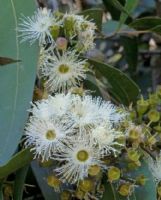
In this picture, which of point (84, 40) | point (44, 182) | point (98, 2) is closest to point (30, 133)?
Answer: point (44, 182)

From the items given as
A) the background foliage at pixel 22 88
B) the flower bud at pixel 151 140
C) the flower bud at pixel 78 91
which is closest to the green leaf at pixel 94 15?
the background foliage at pixel 22 88

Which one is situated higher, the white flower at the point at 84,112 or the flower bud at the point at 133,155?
the white flower at the point at 84,112

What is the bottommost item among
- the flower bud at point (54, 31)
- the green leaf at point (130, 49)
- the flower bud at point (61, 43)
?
the flower bud at point (61, 43)

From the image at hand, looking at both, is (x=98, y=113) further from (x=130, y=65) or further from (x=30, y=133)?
(x=130, y=65)

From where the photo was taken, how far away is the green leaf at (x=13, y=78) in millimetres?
1304

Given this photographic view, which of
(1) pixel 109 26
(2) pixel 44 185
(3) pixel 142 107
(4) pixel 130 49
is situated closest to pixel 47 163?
(2) pixel 44 185

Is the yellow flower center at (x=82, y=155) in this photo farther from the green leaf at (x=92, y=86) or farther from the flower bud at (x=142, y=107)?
the green leaf at (x=92, y=86)

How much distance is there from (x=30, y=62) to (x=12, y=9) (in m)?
0.15

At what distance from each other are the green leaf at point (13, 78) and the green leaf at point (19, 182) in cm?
8

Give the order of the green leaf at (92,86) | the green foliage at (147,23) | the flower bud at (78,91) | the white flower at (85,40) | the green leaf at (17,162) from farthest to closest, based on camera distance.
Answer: the green foliage at (147,23) < the green leaf at (92,86) < the white flower at (85,40) < the flower bud at (78,91) < the green leaf at (17,162)

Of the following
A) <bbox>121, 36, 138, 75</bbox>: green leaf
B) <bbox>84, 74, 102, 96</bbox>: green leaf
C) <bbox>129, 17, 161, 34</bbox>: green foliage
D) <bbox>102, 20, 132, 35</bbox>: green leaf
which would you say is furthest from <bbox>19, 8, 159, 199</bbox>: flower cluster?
<bbox>121, 36, 138, 75</bbox>: green leaf

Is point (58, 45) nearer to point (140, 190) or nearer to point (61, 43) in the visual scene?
point (61, 43)

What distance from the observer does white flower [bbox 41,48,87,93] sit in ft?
4.66

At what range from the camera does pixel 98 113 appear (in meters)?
1.32
